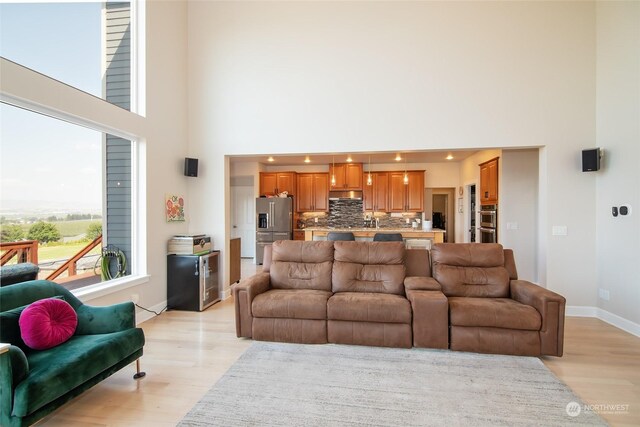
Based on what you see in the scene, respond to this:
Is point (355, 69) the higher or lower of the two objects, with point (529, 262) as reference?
higher

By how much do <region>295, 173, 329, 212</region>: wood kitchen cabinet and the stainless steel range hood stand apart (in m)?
0.20

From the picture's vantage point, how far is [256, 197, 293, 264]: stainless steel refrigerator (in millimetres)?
7441

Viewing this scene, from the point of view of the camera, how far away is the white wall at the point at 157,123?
313cm

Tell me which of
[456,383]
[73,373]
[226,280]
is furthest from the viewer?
[226,280]

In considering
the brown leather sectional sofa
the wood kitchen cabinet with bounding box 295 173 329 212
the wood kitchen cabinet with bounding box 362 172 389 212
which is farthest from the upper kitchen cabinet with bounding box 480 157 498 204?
the wood kitchen cabinet with bounding box 295 173 329 212

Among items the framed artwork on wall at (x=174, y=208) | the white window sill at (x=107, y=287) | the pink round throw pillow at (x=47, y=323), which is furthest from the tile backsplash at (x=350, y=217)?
the pink round throw pillow at (x=47, y=323)

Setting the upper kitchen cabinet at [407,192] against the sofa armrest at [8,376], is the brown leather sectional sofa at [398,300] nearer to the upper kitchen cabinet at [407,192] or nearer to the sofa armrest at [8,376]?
the sofa armrest at [8,376]

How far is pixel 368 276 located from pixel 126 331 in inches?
93.4

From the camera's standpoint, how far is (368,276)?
333cm

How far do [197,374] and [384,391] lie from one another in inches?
60.7

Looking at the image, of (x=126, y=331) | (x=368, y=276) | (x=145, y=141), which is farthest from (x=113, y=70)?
(x=368, y=276)

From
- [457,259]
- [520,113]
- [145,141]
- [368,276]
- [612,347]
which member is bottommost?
[612,347]

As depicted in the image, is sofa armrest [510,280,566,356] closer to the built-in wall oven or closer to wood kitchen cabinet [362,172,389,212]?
the built-in wall oven

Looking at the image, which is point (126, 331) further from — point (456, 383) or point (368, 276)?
point (456, 383)
